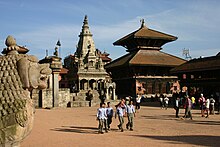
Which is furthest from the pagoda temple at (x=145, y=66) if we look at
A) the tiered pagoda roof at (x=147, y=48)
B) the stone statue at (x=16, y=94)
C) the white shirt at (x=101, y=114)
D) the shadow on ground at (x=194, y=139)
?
the stone statue at (x=16, y=94)

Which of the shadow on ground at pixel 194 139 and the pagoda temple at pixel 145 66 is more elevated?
the pagoda temple at pixel 145 66

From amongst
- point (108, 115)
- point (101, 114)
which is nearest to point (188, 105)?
point (108, 115)

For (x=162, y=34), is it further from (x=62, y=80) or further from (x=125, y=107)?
(x=125, y=107)

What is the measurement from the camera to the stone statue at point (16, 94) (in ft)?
17.0

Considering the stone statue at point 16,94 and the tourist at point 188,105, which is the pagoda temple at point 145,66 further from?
the stone statue at point 16,94

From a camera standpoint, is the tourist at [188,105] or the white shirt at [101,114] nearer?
the white shirt at [101,114]

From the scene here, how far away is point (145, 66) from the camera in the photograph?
45312 millimetres

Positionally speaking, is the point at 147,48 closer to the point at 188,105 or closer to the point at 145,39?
the point at 145,39

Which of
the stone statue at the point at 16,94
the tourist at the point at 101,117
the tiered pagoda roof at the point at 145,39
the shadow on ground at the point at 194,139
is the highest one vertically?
the tiered pagoda roof at the point at 145,39

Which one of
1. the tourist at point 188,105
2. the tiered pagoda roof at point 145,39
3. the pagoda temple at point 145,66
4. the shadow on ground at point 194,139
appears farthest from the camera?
the tiered pagoda roof at point 145,39

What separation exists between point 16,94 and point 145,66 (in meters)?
40.7

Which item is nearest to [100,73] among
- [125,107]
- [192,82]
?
[192,82]

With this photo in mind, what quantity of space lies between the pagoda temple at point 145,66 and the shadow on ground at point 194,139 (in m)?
31.8

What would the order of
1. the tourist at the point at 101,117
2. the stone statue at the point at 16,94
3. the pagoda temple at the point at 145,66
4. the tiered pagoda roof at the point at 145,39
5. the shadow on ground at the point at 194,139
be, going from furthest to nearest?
1. the tiered pagoda roof at the point at 145,39
2. the pagoda temple at the point at 145,66
3. the tourist at the point at 101,117
4. the shadow on ground at the point at 194,139
5. the stone statue at the point at 16,94
